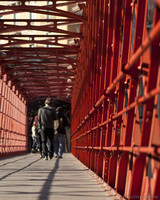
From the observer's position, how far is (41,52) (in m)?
26.8

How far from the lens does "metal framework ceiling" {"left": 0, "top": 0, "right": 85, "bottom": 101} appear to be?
57.2ft

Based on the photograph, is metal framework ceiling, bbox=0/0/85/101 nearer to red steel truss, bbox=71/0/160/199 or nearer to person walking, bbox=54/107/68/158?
person walking, bbox=54/107/68/158

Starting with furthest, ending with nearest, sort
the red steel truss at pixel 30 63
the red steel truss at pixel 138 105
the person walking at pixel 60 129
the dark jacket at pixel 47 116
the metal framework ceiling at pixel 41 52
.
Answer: the person walking at pixel 60 129, the red steel truss at pixel 30 63, the metal framework ceiling at pixel 41 52, the dark jacket at pixel 47 116, the red steel truss at pixel 138 105

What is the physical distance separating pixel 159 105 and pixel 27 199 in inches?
73.8

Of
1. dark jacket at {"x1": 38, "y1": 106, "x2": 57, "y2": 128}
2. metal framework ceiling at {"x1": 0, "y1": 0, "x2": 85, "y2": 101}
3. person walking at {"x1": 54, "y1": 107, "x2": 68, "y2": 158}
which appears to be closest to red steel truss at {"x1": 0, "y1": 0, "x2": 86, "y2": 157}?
metal framework ceiling at {"x1": 0, "y1": 0, "x2": 85, "y2": 101}

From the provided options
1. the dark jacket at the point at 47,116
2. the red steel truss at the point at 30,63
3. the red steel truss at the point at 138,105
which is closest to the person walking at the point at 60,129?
the red steel truss at the point at 30,63

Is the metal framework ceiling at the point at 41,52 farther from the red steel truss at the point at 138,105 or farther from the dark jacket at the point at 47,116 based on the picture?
the red steel truss at the point at 138,105

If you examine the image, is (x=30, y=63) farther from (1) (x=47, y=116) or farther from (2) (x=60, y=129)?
(1) (x=47, y=116)

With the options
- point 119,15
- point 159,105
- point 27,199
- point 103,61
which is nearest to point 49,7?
point 103,61

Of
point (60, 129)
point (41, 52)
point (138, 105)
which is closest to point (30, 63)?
point (41, 52)

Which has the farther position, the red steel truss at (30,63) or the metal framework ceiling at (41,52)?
the red steel truss at (30,63)

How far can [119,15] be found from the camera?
672 cm

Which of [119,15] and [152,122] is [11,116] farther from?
[152,122]

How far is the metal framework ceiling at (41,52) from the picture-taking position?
1744 cm
